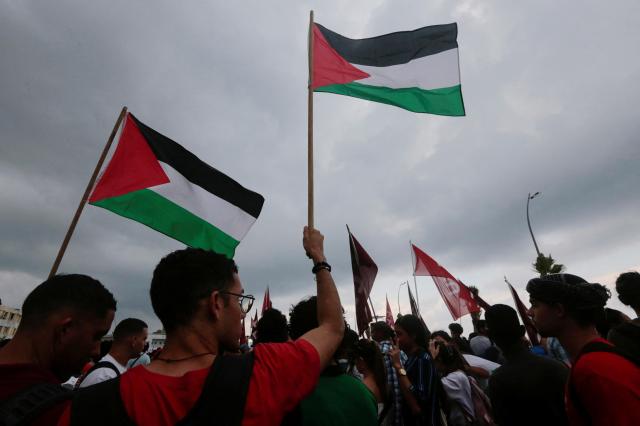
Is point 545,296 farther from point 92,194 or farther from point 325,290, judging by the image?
point 92,194

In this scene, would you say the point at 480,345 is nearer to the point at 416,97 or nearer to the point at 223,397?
the point at 416,97

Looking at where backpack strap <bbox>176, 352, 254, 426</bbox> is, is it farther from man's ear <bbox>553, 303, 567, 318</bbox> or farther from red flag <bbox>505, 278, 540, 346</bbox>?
red flag <bbox>505, 278, 540, 346</bbox>

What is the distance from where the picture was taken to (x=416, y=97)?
632 centimetres

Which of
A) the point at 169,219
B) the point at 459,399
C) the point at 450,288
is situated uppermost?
the point at 169,219

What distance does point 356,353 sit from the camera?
3.72 metres

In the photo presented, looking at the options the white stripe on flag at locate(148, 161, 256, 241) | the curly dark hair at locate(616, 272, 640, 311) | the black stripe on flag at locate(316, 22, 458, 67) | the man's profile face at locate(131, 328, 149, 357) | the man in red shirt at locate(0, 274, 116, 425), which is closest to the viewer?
the man in red shirt at locate(0, 274, 116, 425)

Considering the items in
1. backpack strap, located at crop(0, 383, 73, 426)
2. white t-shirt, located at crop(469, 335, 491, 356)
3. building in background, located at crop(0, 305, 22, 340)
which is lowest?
backpack strap, located at crop(0, 383, 73, 426)

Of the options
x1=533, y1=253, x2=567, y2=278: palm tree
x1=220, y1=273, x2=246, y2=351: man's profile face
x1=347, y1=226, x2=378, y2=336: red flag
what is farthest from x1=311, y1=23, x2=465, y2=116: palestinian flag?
x1=533, y1=253, x2=567, y2=278: palm tree

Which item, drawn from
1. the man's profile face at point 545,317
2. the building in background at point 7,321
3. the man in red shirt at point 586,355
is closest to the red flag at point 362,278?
the man's profile face at point 545,317

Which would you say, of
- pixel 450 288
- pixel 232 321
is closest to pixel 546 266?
pixel 450 288

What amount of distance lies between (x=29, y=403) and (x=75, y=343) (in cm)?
65

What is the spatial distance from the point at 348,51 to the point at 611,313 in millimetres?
5713

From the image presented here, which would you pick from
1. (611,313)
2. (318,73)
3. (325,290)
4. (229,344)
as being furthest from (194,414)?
(611,313)

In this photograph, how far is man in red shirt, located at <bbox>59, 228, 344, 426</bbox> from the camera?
A: 1343 millimetres
